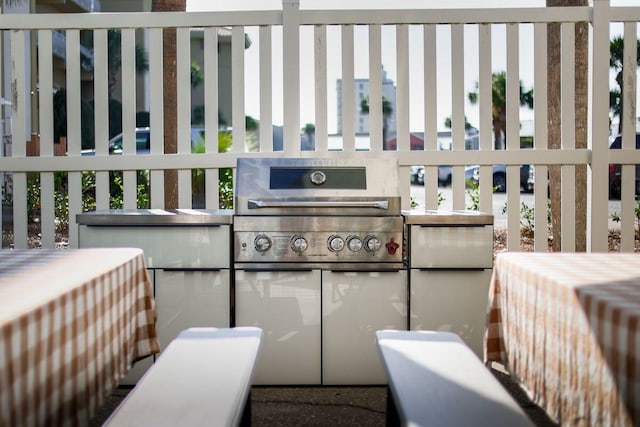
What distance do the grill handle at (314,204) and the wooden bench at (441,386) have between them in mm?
1152

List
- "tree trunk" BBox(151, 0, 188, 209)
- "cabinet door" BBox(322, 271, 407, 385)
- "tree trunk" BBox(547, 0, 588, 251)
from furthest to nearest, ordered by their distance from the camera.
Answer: "tree trunk" BBox(547, 0, 588, 251) → "tree trunk" BBox(151, 0, 188, 209) → "cabinet door" BBox(322, 271, 407, 385)

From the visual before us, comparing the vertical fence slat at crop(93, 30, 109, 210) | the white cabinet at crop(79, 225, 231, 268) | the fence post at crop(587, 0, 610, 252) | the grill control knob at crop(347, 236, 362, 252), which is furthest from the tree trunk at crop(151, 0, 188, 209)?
Result: the fence post at crop(587, 0, 610, 252)

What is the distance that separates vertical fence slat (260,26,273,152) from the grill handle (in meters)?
0.88

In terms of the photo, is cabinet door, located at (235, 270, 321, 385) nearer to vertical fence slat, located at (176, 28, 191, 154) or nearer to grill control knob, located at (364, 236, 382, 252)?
grill control knob, located at (364, 236, 382, 252)

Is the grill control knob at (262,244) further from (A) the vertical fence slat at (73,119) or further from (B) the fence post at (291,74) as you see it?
(A) the vertical fence slat at (73,119)

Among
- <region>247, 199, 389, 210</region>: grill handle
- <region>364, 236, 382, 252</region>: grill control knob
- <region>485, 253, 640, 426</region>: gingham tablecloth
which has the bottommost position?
<region>485, 253, 640, 426</region>: gingham tablecloth

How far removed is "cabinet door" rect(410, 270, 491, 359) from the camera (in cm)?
313

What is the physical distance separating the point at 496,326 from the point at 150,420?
1316mm

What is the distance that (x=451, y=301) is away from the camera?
10.3 feet

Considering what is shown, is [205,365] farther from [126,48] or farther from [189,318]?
[126,48]

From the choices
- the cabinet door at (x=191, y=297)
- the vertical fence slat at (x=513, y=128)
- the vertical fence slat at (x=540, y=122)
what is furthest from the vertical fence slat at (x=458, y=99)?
the cabinet door at (x=191, y=297)

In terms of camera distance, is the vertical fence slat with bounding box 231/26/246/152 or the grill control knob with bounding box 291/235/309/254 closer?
the grill control knob with bounding box 291/235/309/254

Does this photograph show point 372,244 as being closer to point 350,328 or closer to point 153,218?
point 350,328

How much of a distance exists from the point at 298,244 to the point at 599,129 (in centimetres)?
227
